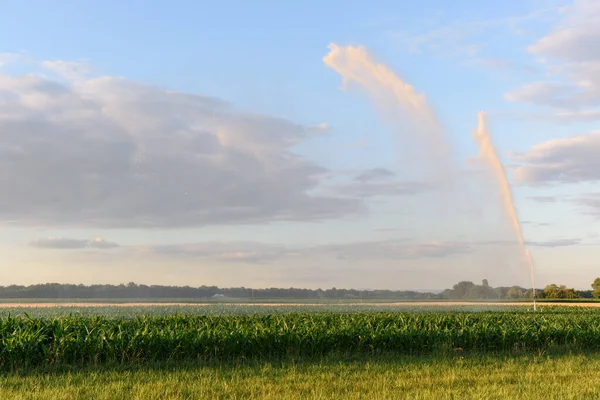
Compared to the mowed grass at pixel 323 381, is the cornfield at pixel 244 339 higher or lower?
higher

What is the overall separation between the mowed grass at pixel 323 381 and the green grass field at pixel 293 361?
1.3 inches

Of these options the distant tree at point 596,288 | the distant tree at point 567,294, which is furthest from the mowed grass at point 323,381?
the distant tree at point 596,288

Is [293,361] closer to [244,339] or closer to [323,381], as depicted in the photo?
[244,339]

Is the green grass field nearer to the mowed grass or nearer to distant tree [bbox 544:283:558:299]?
the mowed grass

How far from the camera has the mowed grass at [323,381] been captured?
12258mm

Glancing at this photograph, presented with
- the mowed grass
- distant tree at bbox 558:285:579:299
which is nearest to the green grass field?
the mowed grass

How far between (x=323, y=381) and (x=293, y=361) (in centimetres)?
272

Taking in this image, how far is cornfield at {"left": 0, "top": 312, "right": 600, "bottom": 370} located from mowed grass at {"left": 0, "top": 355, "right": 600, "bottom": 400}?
0.96 meters

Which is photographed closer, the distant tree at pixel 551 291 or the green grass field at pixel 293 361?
the green grass field at pixel 293 361

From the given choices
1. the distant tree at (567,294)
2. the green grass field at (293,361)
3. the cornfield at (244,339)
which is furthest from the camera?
the distant tree at (567,294)

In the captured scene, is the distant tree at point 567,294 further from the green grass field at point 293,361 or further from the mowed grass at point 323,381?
the mowed grass at point 323,381

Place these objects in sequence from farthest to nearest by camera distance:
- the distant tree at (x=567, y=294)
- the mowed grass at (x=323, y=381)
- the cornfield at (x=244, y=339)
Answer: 1. the distant tree at (x=567, y=294)
2. the cornfield at (x=244, y=339)
3. the mowed grass at (x=323, y=381)

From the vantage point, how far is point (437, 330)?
1980 cm

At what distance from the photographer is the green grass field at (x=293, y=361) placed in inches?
501
